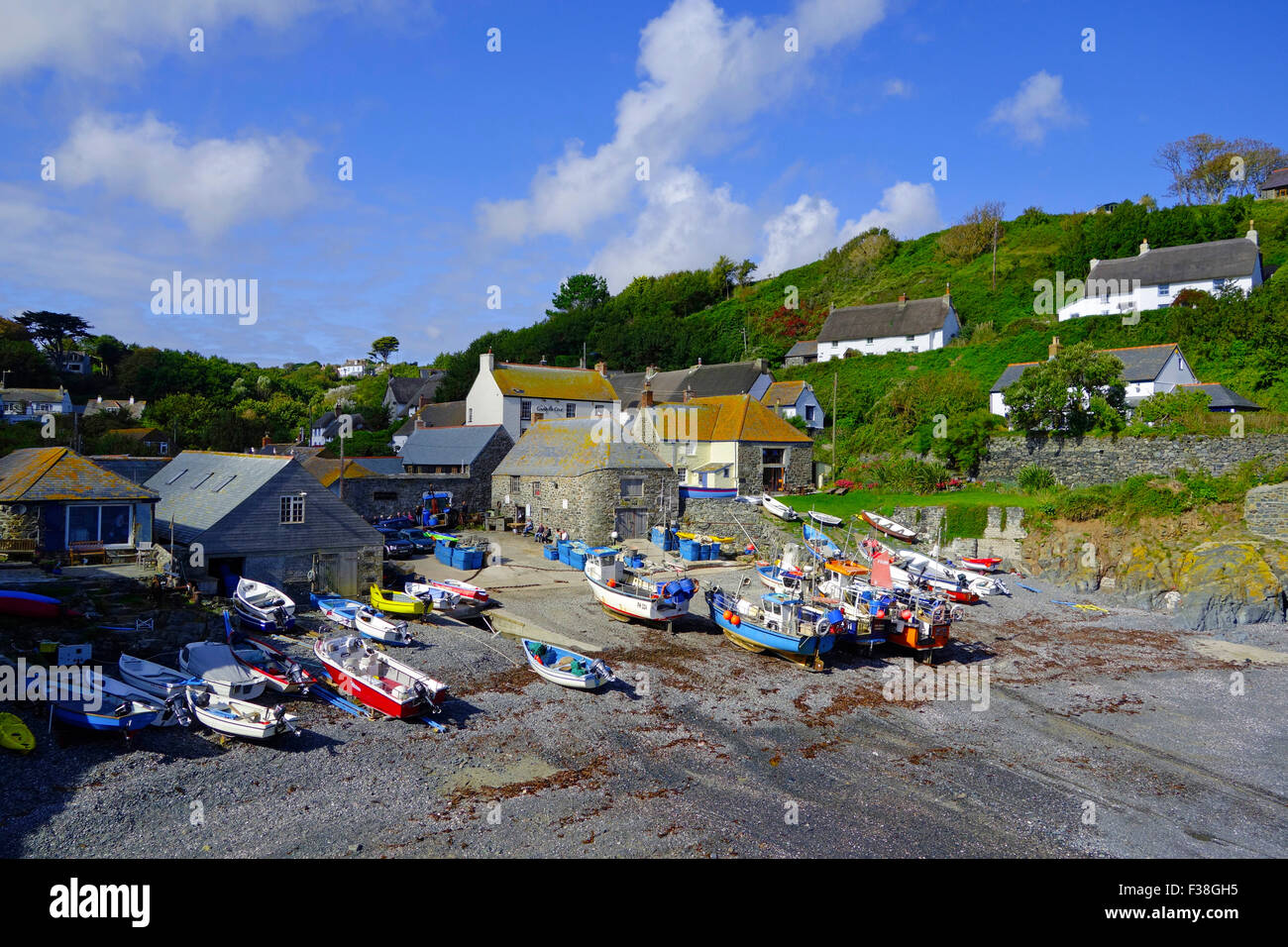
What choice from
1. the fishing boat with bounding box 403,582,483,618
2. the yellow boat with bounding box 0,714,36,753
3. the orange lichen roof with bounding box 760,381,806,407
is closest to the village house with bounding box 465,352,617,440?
the orange lichen roof with bounding box 760,381,806,407

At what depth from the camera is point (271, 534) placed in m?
24.5

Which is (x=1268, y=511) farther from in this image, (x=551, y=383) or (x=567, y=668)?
(x=551, y=383)

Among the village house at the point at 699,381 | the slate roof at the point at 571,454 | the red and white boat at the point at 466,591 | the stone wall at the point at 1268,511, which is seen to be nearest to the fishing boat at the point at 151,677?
the red and white boat at the point at 466,591

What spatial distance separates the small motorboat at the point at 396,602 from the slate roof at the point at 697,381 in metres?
34.1

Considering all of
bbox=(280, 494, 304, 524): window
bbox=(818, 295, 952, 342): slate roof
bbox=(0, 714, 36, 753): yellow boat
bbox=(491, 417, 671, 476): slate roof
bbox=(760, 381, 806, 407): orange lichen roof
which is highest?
bbox=(818, 295, 952, 342): slate roof

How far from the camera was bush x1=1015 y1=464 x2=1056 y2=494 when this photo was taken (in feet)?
118

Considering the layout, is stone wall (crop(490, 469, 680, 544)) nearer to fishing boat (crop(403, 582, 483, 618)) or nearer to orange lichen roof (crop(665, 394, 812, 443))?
orange lichen roof (crop(665, 394, 812, 443))

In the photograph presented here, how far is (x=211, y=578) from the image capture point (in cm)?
2302

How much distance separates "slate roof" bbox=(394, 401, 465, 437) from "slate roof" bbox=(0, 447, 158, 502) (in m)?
34.8

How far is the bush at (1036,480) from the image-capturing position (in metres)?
36.1

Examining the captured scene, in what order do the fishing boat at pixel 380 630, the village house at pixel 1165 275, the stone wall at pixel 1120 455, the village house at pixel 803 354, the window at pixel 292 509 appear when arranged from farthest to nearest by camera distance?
the village house at pixel 803 354 < the village house at pixel 1165 275 < the stone wall at pixel 1120 455 < the window at pixel 292 509 < the fishing boat at pixel 380 630

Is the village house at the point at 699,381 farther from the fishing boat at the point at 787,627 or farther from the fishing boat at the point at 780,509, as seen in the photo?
the fishing boat at the point at 787,627

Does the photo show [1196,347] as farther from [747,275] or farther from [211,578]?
[747,275]
